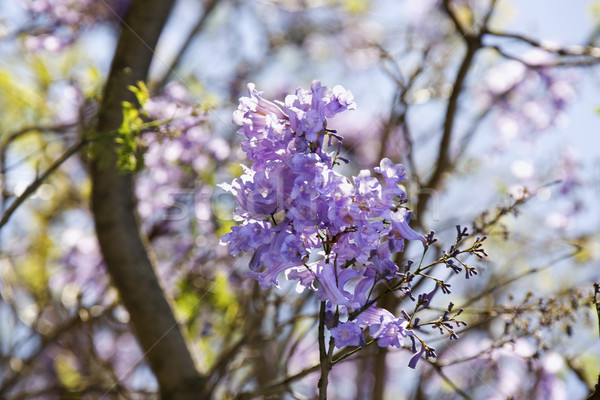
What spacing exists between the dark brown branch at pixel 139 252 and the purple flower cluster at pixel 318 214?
48.1 inches

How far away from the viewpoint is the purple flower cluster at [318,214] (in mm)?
1057

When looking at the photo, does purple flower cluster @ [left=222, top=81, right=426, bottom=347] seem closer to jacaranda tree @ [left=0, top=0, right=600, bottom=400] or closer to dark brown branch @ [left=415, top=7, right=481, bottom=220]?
jacaranda tree @ [left=0, top=0, right=600, bottom=400]

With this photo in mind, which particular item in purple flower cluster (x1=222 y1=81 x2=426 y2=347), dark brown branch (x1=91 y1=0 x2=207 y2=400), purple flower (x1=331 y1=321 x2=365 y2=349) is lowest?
purple flower (x1=331 y1=321 x2=365 y2=349)

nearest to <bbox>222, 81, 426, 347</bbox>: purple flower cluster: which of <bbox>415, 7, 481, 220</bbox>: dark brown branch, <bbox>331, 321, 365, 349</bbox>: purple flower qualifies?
<bbox>331, 321, 365, 349</bbox>: purple flower

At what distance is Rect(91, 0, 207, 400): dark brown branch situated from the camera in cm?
221

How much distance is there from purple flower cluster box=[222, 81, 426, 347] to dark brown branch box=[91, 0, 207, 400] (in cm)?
122

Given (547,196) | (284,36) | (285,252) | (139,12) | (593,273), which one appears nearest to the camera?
(285,252)


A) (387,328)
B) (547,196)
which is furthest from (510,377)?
(387,328)

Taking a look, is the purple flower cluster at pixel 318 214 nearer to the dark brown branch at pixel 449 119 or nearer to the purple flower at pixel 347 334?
the purple flower at pixel 347 334

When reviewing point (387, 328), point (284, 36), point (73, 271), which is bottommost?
point (387, 328)

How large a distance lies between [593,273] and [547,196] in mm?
1321

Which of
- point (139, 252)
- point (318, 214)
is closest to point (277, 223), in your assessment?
point (318, 214)

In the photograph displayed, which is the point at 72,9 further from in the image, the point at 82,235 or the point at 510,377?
the point at 510,377

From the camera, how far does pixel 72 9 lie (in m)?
3.57
